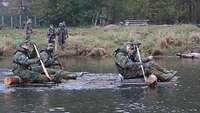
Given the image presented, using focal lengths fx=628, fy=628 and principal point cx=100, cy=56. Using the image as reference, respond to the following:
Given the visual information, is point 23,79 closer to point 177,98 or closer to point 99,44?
point 177,98

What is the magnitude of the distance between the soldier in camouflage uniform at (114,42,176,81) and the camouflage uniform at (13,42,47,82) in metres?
4.23

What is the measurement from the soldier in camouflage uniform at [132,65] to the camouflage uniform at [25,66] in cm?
423

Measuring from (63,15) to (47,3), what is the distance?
3123mm

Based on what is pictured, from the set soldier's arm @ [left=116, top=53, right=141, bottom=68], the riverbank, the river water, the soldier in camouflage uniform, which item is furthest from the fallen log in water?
the riverbank

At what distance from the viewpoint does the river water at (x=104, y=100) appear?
25812 mm

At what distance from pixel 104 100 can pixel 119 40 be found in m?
36.6

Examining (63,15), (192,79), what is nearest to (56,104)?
(192,79)

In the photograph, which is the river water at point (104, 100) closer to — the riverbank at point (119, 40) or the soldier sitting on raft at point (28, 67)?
the soldier sitting on raft at point (28, 67)

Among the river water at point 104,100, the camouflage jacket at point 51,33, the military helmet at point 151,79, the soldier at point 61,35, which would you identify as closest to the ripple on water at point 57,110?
the river water at point 104,100

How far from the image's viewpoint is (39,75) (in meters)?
32.8

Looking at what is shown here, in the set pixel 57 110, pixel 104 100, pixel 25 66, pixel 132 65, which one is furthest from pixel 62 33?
pixel 57 110

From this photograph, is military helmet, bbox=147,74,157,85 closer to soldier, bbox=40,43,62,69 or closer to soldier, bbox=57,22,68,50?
soldier, bbox=40,43,62,69

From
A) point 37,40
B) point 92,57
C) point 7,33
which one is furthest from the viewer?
point 7,33

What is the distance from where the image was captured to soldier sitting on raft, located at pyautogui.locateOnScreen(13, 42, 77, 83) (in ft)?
105
